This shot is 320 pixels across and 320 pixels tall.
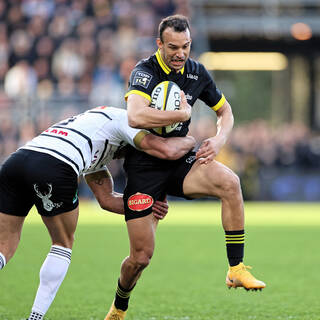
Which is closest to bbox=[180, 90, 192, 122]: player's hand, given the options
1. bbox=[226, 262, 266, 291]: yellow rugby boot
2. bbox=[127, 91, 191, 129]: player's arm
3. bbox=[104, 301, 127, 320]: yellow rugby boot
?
bbox=[127, 91, 191, 129]: player's arm

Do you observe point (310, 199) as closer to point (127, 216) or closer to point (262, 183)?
point (262, 183)

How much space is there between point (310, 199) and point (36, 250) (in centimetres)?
1161

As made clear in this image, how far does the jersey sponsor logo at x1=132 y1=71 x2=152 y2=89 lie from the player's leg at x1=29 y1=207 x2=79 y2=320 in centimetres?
110

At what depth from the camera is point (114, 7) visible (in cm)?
2248

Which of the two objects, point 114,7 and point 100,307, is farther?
point 114,7

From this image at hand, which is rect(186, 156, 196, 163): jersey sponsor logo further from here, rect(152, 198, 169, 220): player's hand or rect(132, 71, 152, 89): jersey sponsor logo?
rect(132, 71, 152, 89): jersey sponsor logo

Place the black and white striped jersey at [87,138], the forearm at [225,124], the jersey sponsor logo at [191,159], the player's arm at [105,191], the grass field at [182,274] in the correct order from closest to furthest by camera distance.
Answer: the black and white striped jersey at [87,138] < the jersey sponsor logo at [191,159] < the forearm at [225,124] < the player's arm at [105,191] < the grass field at [182,274]

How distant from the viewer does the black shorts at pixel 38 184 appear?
5.72 meters

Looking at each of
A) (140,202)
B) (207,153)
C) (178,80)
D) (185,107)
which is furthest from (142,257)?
(178,80)

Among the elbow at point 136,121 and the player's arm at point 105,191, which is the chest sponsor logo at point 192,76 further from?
the player's arm at point 105,191

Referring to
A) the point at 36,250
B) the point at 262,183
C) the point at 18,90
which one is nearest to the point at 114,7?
the point at 18,90

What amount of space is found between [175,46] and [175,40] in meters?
0.05

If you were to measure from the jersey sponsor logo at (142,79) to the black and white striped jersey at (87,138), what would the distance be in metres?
0.27

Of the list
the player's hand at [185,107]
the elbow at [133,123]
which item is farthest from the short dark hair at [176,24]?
the elbow at [133,123]
